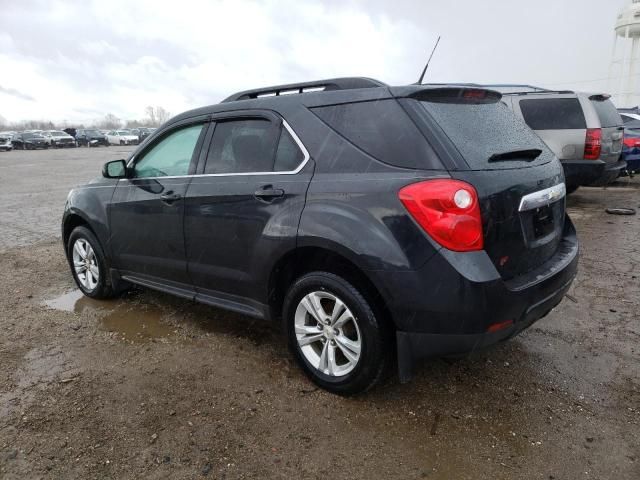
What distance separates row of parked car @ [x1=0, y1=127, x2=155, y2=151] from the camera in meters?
41.8

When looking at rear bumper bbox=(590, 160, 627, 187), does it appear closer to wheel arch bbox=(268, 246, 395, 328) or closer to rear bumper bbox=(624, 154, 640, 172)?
rear bumper bbox=(624, 154, 640, 172)

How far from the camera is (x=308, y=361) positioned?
2955mm

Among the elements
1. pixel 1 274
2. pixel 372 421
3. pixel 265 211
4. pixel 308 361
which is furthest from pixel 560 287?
pixel 1 274

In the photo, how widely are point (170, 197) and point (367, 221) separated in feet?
5.63

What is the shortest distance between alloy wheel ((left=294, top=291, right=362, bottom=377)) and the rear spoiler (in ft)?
3.96

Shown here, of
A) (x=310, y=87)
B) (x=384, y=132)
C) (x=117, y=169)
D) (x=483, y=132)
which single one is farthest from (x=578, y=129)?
(x=117, y=169)

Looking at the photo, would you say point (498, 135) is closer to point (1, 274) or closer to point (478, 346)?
point (478, 346)

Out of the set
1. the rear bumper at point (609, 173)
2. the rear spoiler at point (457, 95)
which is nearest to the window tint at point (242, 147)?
the rear spoiler at point (457, 95)

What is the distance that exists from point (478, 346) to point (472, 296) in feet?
0.96

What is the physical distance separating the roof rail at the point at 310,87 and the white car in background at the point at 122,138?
4730 centimetres

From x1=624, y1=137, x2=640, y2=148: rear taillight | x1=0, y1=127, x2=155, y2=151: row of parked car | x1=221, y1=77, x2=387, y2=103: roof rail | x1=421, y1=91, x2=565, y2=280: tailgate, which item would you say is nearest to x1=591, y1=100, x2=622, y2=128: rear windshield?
x1=624, y1=137, x2=640, y2=148: rear taillight

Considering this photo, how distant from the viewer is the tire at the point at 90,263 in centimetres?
439

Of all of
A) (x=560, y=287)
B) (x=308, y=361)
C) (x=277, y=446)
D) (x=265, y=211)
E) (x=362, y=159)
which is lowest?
(x=277, y=446)

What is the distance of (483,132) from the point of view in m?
2.72
